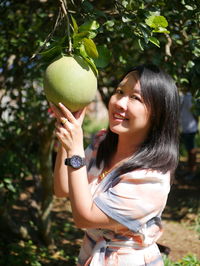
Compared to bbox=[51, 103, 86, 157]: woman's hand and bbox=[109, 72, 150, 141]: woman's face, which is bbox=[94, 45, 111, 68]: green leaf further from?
bbox=[51, 103, 86, 157]: woman's hand

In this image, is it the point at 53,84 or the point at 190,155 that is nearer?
the point at 53,84

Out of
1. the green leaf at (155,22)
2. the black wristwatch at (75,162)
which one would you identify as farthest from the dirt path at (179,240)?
the green leaf at (155,22)

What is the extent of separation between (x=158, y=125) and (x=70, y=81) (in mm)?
430

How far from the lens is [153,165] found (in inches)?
56.7

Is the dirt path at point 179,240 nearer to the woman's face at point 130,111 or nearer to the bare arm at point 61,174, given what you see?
the bare arm at point 61,174

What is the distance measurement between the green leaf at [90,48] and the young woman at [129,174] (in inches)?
8.6

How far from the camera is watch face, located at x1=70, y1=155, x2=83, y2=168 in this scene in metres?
1.33

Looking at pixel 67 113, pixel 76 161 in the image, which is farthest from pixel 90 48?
pixel 76 161

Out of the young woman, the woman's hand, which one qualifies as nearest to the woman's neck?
the young woman

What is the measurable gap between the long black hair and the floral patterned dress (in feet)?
0.17

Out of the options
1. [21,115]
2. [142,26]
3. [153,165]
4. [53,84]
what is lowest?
[21,115]

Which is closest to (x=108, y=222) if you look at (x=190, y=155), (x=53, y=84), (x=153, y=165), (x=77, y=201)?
(x=77, y=201)

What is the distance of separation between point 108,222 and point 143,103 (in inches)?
18.5

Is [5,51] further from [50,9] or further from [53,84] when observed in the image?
[53,84]
